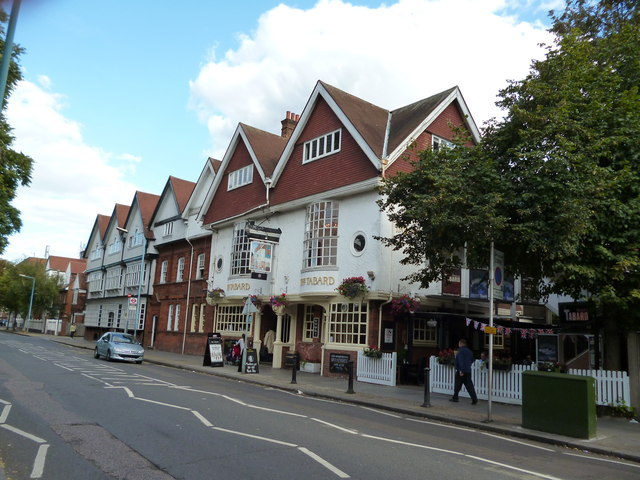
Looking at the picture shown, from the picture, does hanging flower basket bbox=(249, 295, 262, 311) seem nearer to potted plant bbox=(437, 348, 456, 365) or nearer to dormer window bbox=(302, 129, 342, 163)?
dormer window bbox=(302, 129, 342, 163)

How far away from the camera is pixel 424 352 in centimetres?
2136

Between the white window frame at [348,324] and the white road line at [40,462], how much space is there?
13657 millimetres

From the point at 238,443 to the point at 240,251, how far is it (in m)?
19.3

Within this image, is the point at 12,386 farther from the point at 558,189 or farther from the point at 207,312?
the point at 207,312

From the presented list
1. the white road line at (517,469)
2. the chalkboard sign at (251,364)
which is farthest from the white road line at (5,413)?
the chalkboard sign at (251,364)

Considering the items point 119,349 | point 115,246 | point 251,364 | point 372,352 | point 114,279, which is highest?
point 115,246

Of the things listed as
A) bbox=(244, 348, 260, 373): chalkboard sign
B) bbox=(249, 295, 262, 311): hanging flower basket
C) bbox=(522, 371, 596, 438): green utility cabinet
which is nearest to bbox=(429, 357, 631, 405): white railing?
bbox=(522, 371, 596, 438): green utility cabinet

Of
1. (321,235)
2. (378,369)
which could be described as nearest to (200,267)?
(321,235)

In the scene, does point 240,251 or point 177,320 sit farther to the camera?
point 177,320

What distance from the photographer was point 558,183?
1152cm

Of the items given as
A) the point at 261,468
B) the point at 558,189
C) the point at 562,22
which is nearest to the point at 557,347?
the point at 558,189

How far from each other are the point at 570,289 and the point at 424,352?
924 centimetres

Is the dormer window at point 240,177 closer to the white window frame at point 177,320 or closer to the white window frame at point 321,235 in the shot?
the white window frame at point 321,235

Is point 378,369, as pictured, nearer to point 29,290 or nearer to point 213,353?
point 213,353
